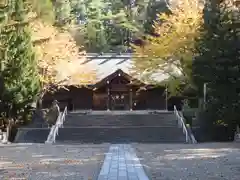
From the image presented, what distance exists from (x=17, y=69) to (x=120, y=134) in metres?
6.90

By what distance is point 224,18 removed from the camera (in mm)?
22516

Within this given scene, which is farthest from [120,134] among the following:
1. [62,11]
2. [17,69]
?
[62,11]

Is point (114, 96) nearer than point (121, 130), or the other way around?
point (121, 130)

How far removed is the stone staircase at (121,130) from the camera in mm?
23562

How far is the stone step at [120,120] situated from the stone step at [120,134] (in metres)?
2.48

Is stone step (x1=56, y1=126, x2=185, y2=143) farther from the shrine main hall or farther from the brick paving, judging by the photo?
the brick paving

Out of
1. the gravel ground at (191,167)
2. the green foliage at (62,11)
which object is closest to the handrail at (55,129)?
the gravel ground at (191,167)

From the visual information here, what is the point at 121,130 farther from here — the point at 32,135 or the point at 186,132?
the point at 32,135

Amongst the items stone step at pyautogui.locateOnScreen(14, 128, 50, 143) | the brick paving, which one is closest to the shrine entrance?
stone step at pyautogui.locateOnScreen(14, 128, 50, 143)

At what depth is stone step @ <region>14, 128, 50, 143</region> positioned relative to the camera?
944 inches

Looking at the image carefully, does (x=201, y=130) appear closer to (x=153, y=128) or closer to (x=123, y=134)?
(x=153, y=128)

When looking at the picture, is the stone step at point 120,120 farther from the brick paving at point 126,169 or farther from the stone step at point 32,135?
the brick paving at point 126,169

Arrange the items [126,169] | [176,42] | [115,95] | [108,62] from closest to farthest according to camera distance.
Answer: [126,169] < [176,42] < [115,95] < [108,62]

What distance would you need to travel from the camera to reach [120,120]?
29.4 m
